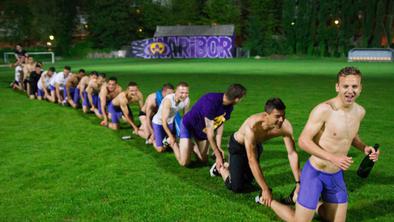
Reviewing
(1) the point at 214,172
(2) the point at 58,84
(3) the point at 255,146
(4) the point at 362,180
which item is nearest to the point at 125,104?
(1) the point at 214,172

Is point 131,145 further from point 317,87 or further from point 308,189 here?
point 317,87

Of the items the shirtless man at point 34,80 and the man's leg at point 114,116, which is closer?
the man's leg at point 114,116

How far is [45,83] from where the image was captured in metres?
17.3

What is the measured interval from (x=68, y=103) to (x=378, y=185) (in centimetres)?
1193

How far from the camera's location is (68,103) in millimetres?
15984

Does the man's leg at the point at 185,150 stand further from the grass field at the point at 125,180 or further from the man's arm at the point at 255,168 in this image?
the man's arm at the point at 255,168

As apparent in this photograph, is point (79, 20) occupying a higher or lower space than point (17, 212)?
higher

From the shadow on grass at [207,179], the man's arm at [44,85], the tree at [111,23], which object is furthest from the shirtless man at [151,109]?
the tree at [111,23]

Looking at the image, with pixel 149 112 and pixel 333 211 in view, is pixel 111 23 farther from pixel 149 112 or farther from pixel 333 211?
pixel 333 211

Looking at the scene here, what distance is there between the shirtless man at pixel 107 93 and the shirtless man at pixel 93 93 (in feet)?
3.19

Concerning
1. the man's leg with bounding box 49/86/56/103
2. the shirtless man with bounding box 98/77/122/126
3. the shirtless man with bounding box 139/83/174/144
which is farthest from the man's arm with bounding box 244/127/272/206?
the man's leg with bounding box 49/86/56/103

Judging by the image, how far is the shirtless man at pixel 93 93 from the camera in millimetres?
13336

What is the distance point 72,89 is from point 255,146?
1127 cm

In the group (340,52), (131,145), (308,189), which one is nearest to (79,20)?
(340,52)
